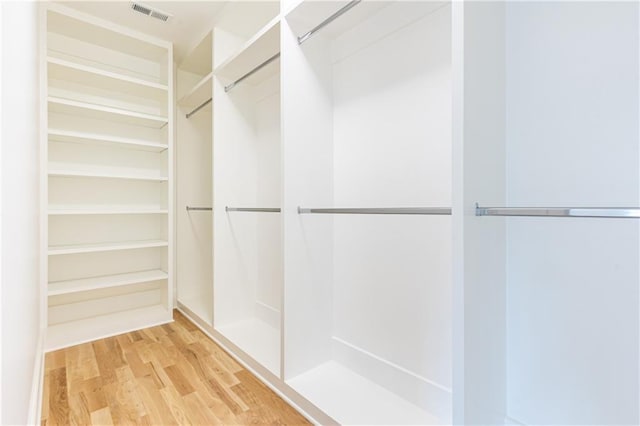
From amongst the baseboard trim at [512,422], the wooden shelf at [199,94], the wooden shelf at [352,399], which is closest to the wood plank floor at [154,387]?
the wooden shelf at [352,399]

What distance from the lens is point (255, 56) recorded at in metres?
2.11

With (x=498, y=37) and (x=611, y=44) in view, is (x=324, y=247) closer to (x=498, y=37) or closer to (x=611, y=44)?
(x=498, y=37)

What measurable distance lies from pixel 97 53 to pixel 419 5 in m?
2.77

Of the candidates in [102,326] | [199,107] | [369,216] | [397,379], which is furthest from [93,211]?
[397,379]

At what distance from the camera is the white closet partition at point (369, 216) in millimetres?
1470

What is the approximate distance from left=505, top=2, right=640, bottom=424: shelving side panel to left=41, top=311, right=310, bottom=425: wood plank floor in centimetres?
110

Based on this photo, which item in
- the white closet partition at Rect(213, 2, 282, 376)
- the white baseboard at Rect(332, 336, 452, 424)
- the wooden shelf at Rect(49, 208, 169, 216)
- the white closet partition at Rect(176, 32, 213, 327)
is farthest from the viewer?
the white closet partition at Rect(176, 32, 213, 327)

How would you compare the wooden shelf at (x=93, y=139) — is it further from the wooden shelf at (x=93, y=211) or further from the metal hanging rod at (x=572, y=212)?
the metal hanging rod at (x=572, y=212)

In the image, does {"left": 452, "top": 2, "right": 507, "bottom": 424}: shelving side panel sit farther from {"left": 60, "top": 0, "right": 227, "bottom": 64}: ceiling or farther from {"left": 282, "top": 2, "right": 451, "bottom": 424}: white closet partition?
{"left": 60, "top": 0, "right": 227, "bottom": 64}: ceiling

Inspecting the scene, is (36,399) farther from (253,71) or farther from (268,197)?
(253,71)

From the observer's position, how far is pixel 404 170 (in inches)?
63.4

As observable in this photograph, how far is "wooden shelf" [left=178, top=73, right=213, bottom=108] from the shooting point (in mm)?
2588

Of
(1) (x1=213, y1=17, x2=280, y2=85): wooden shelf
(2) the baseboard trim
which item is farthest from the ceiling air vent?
(2) the baseboard trim

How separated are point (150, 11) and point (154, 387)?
264 cm
